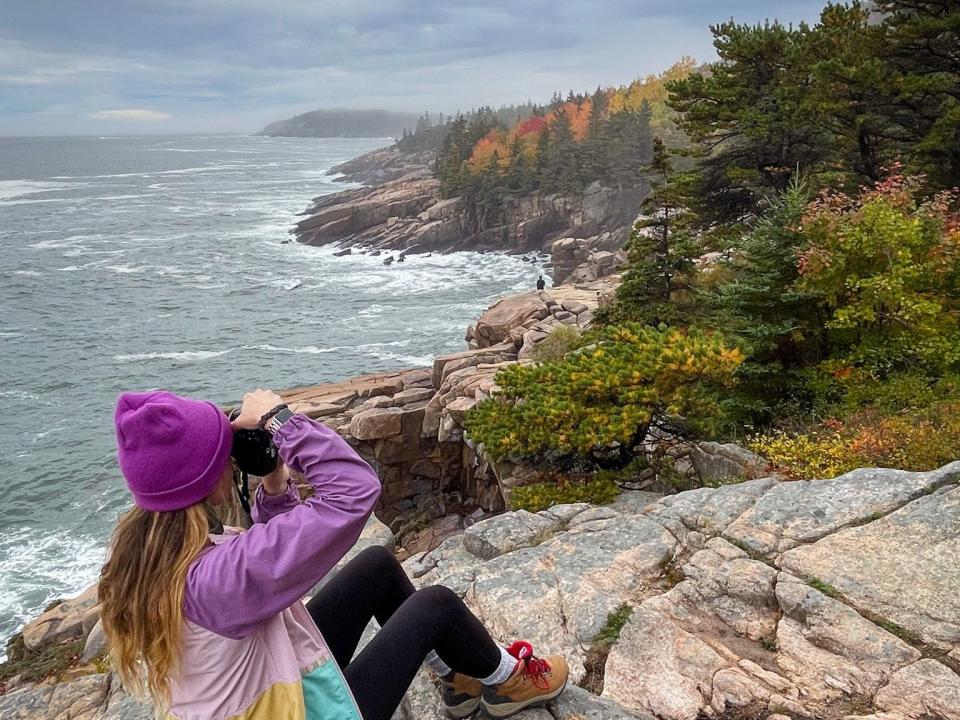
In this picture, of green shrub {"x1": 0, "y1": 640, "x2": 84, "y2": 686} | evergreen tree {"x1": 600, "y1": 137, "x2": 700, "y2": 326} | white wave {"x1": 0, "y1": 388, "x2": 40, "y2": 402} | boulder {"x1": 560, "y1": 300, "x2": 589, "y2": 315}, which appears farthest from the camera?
white wave {"x1": 0, "y1": 388, "x2": 40, "y2": 402}

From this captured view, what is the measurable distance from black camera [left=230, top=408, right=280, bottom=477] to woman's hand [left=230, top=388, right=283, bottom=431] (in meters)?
0.03

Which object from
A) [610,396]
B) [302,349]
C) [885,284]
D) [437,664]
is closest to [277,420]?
[437,664]

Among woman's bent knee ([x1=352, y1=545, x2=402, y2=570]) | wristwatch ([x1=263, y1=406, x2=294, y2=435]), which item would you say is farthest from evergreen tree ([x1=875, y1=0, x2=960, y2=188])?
wristwatch ([x1=263, y1=406, x2=294, y2=435])

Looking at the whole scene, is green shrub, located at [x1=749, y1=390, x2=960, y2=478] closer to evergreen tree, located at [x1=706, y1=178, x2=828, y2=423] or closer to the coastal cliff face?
evergreen tree, located at [x1=706, y1=178, x2=828, y2=423]

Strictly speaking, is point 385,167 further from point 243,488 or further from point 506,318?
point 243,488

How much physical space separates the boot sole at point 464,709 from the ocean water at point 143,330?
16.9m

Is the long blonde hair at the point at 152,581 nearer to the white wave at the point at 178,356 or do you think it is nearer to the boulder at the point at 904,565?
the boulder at the point at 904,565

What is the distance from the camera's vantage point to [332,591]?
3586 mm

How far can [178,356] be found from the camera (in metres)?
34.8

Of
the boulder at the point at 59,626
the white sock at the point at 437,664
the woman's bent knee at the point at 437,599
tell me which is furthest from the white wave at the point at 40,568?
the woman's bent knee at the point at 437,599

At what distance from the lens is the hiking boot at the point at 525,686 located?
3592 mm

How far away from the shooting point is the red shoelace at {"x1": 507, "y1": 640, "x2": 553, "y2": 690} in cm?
368

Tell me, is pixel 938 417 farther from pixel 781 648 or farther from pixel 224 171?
pixel 224 171

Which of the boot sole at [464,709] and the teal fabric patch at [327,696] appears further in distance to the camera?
the boot sole at [464,709]
